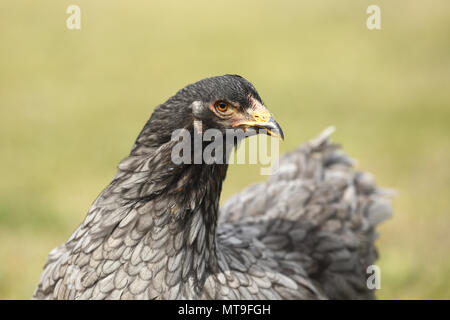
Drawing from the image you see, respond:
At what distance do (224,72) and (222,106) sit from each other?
801 cm

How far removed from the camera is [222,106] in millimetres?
2680

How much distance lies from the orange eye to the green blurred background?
3.10 m

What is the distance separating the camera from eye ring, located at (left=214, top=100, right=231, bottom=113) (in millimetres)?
2660

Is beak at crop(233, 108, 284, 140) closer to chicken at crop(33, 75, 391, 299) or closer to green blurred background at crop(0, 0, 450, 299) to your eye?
chicken at crop(33, 75, 391, 299)

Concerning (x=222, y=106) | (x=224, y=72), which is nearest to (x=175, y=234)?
(x=222, y=106)

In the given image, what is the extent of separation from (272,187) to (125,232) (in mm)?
1667

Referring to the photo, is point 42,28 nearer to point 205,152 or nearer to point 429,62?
point 429,62

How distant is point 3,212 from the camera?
6375mm

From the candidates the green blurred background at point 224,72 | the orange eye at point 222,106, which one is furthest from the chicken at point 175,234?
the green blurred background at point 224,72

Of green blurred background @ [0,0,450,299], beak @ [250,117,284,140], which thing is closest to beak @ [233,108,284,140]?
beak @ [250,117,284,140]

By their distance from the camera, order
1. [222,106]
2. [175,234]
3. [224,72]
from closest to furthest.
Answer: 1. [222,106]
2. [175,234]
3. [224,72]

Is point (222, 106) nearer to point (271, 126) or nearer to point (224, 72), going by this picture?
point (271, 126)

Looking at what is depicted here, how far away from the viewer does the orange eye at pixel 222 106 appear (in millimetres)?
2660

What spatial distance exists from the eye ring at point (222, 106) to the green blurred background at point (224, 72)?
310 centimetres
